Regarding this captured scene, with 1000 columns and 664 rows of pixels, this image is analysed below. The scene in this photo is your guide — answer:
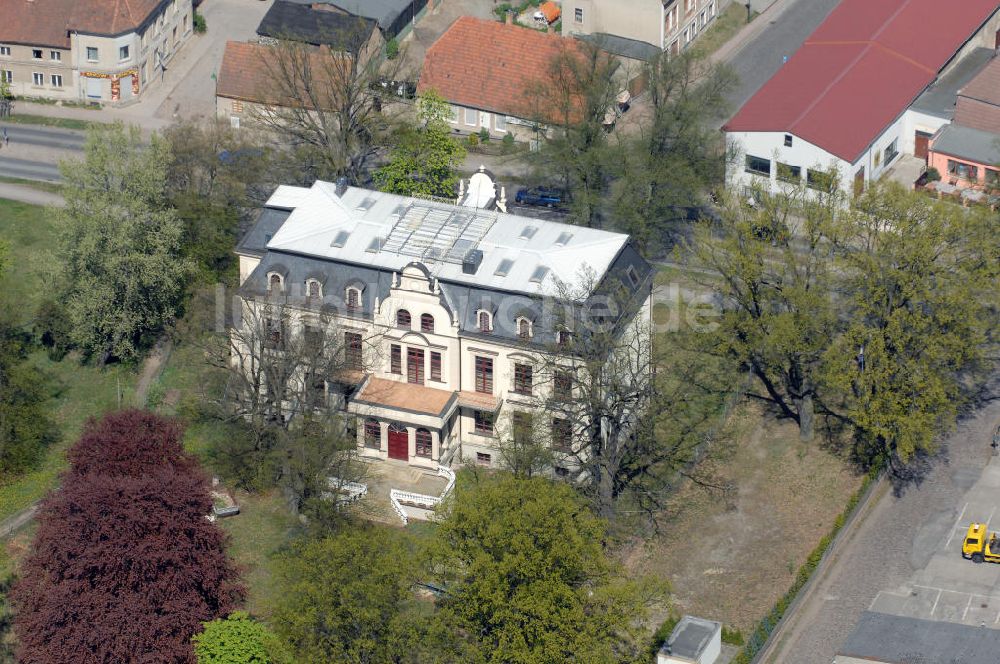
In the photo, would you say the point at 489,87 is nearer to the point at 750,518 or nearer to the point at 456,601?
the point at 750,518

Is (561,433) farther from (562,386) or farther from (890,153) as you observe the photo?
(890,153)

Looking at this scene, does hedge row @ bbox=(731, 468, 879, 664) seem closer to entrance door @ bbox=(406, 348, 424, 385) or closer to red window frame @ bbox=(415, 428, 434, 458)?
red window frame @ bbox=(415, 428, 434, 458)

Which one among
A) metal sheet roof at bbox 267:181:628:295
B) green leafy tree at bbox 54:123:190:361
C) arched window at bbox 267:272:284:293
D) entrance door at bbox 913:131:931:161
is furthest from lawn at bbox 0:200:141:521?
entrance door at bbox 913:131:931:161

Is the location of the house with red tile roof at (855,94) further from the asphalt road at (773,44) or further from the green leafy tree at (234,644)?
the green leafy tree at (234,644)

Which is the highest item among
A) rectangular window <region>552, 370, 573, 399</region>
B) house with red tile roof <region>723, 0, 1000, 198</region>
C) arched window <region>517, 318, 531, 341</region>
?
house with red tile roof <region>723, 0, 1000, 198</region>

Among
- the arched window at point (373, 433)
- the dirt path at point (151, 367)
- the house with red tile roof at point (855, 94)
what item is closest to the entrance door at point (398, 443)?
the arched window at point (373, 433)

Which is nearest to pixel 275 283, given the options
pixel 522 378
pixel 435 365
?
pixel 435 365
